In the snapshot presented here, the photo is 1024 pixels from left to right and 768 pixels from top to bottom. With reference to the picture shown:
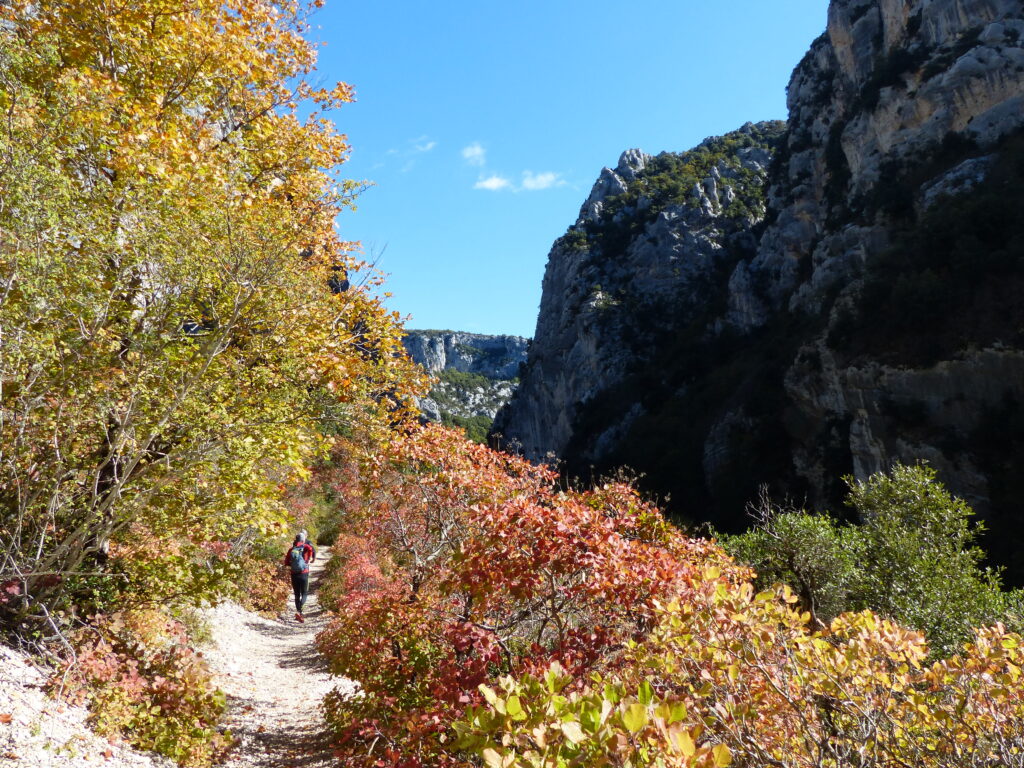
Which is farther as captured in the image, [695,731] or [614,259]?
[614,259]

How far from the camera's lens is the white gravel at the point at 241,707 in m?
4.45

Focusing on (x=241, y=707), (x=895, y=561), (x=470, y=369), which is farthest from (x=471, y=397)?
(x=241, y=707)

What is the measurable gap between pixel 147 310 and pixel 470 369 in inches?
6174

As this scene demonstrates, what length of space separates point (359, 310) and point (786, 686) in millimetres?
5615

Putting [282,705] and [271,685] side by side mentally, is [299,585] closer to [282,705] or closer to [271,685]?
[271,685]

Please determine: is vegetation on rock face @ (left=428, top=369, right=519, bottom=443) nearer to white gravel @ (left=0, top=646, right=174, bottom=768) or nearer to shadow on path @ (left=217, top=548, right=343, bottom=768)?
shadow on path @ (left=217, top=548, right=343, bottom=768)

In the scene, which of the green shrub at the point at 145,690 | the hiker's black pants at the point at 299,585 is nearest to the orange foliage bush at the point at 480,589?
the green shrub at the point at 145,690

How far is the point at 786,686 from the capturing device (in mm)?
2938

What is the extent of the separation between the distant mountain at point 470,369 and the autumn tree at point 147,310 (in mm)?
101820

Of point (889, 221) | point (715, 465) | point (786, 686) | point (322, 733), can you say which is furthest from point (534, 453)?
point (786, 686)

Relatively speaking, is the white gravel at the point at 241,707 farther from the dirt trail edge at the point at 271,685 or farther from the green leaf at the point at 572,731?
the green leaf at the point at 572,731

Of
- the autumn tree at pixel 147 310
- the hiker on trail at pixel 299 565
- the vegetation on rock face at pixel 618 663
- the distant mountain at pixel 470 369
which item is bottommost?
the hiker on trail at pixel 299 565

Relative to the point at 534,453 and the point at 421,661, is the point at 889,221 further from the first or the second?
the point at 534,453

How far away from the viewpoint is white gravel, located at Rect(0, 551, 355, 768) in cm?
445
